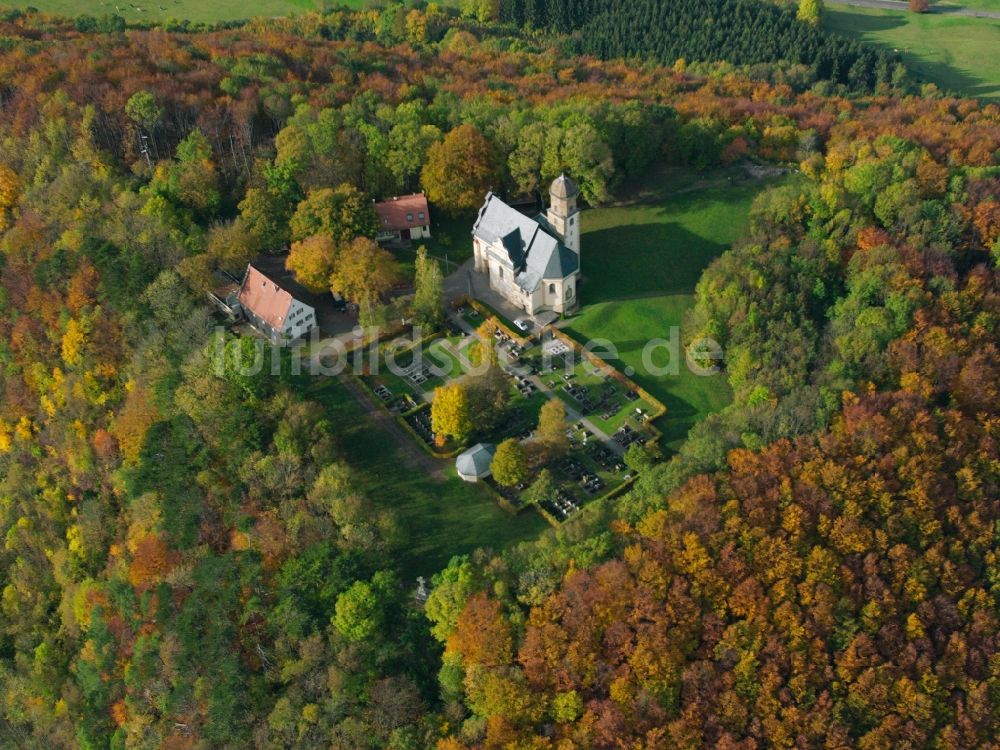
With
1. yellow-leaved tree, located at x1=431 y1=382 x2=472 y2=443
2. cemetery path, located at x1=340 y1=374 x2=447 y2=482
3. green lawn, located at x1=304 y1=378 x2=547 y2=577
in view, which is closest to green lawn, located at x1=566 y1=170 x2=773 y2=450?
green lawn, located at x1=304 y1=378 x2=547 y2=577

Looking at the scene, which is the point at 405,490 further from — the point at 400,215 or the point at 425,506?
the point at 400,215

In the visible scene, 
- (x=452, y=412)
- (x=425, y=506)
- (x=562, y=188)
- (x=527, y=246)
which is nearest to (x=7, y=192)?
(x=527, y=246)

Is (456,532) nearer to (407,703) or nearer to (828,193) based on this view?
(407,703)

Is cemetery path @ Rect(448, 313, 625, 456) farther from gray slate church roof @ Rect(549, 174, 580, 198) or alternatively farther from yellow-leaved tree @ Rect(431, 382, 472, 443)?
gray slate church roof @ Rect(549, 174, 580, 198)

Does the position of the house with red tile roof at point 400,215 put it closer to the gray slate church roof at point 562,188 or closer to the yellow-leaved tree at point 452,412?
the gray slate church roof at point 562,188

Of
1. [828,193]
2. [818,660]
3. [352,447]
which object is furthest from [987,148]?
[352,447]

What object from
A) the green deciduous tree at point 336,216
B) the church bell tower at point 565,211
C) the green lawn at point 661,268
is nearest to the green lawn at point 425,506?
the green lawn at point 661,268
